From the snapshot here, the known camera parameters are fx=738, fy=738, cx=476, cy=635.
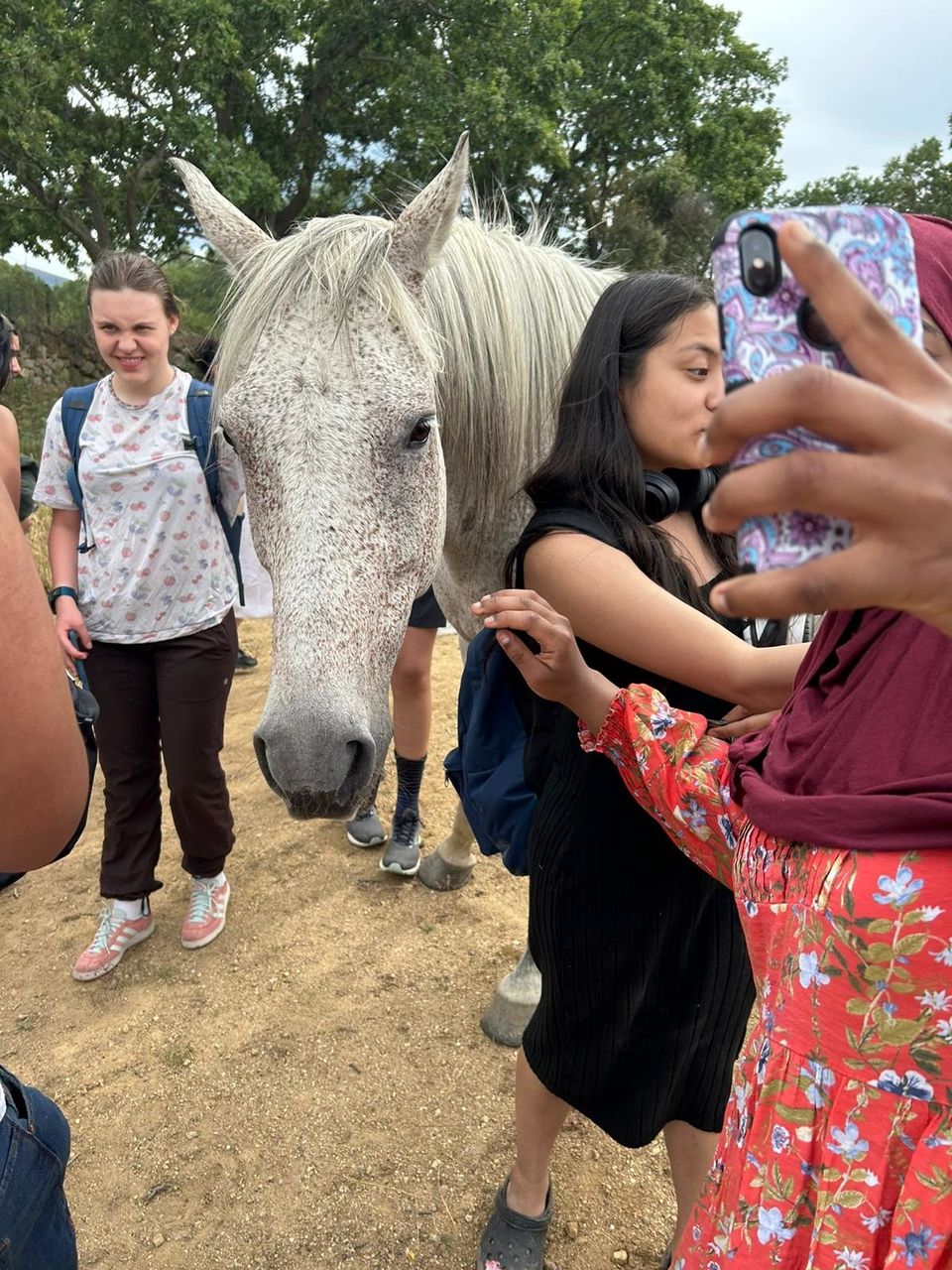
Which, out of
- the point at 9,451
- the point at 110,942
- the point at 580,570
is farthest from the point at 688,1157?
the point at 110,942

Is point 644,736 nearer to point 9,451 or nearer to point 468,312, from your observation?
point 9,451

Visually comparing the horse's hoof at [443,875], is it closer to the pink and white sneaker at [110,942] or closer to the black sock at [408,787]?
the black sock at [408,787]

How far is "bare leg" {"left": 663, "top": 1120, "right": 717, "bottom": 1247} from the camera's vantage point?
1.65 metres

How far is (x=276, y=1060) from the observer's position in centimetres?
258

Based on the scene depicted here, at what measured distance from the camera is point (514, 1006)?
2656 millimetres

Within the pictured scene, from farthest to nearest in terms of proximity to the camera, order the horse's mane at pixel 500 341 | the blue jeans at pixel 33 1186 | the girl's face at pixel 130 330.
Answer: the girl's face at pixel 130 330 → the horse's mane at pixel 500 341 → the blue jeans at pixel 33 1186

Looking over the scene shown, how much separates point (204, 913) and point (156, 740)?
2.63 feet

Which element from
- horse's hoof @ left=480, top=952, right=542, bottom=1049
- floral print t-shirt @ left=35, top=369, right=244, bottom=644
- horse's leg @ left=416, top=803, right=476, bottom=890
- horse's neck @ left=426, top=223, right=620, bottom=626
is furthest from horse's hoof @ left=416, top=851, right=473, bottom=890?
horse's neck @ left=426, top=223, right=620, bottom=626

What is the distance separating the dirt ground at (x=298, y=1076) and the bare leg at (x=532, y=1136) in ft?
0.74

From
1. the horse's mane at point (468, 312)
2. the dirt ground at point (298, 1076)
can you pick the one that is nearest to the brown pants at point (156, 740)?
the dirt ground at point (298, 1076)

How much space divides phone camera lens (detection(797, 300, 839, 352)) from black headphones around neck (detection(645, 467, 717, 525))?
906mm

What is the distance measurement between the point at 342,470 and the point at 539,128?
14628 millimetres

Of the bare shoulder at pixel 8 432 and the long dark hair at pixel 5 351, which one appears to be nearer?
the bare shoulder at pixel 8 432

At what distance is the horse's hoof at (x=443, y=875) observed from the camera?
345 centimetres
